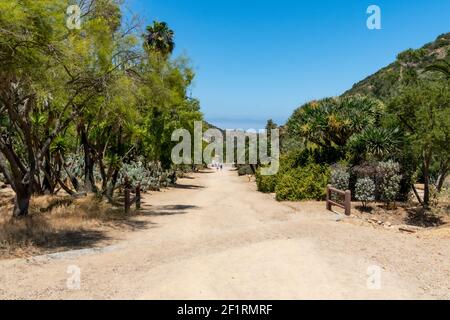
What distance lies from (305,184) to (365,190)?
3.01m

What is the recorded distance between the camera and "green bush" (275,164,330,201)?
22016 millimetres

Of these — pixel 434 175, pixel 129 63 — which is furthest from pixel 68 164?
pixel 434 175

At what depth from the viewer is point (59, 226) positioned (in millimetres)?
12805

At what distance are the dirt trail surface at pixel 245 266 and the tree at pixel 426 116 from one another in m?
7.63

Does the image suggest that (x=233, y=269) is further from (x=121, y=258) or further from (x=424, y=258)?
(x=424, y=258)

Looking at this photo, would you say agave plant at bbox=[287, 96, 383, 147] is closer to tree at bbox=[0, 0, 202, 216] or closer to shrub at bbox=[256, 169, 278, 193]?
shrub at bbox=[256, 169, 278, 193]

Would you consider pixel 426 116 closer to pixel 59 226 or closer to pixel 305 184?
pixel 305 184

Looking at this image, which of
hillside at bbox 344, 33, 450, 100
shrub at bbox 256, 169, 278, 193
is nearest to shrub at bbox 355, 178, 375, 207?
shrub at bbox 256, 169, 278, 193

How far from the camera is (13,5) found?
884cm

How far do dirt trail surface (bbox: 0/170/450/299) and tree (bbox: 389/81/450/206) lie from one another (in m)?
7.63

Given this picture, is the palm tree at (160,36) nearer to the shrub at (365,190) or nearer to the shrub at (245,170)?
the shrub at (245,170)

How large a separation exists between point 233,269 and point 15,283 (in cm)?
383

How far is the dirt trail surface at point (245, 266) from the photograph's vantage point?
710 centimetres

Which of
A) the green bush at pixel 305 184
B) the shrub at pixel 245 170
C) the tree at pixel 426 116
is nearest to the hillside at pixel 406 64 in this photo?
the shrub at pixel 245 170
